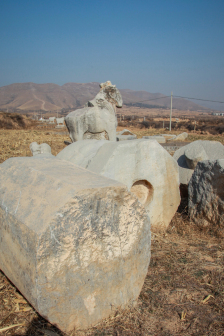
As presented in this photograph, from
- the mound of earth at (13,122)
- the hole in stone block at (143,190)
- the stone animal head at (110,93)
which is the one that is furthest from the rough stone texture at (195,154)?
the mound of earth at (13,122)

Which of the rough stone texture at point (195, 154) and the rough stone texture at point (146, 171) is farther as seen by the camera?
the rough stone texture at point (195, 154)

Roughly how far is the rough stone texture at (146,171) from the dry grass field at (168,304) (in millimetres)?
571

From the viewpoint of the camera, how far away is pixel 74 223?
1.63 meters

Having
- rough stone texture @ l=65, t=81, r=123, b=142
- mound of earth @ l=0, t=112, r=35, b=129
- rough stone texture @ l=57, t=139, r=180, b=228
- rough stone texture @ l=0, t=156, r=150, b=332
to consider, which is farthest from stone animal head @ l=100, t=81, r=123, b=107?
mound of earth @ l=0, t=112, r=35, b=129

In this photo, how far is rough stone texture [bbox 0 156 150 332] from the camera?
5.15ft

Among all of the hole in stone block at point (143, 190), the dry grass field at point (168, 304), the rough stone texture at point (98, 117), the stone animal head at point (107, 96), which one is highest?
the stone animal head at point (107, 96)

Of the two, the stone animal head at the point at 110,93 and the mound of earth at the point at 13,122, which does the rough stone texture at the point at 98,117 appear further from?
the mound of earth at the point at 13,122

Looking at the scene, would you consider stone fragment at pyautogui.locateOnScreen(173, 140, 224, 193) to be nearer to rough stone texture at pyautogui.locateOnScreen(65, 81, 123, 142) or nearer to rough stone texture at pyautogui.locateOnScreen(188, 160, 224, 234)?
rough stone texture at pyautogui.locateOnScreen(188, 160, 224, 234)

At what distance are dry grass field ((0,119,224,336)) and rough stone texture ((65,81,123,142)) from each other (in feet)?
10.4

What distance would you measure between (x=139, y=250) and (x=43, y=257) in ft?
2.32

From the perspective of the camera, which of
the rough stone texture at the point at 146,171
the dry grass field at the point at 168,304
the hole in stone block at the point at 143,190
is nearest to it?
the dry grass field at the point at 168,304

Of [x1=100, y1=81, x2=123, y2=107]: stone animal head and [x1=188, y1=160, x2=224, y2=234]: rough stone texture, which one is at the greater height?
[x1=100, y1=81, x2=123, y2=107]: stone animal head

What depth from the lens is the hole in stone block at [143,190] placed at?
3288 mm

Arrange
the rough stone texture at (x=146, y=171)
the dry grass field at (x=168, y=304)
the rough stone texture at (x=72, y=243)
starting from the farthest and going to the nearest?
1. the rough stone texture at (x=146, y=171)
2. the dry grass field at (x=168, y=304)
3. the rough stone texture at (x=72, y=243)
